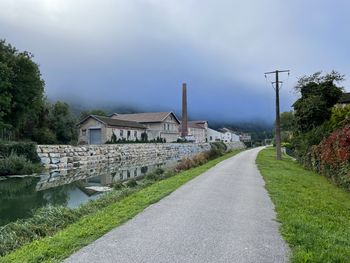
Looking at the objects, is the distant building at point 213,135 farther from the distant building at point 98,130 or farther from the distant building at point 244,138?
the distant building at point 98,130

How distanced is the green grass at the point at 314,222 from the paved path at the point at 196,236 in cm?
28

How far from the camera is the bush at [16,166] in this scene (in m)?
26.2

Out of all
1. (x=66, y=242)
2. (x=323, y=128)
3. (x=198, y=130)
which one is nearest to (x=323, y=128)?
(x=323, y=128)

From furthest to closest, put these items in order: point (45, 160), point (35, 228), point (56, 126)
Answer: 1. point (56, 126)
2. point (45, 160)
3. point (35, 228)

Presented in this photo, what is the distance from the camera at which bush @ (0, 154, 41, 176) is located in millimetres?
26219

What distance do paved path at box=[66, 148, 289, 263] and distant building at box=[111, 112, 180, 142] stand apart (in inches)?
2774

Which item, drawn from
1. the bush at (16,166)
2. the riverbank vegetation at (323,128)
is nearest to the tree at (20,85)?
the bush at (16,166)

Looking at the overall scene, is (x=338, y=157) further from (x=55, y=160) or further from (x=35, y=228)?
(x=55, y=160)

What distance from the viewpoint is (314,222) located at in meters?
8.35

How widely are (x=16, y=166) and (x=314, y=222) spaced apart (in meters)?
23.7

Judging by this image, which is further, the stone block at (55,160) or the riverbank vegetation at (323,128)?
the stone block at (55,160)

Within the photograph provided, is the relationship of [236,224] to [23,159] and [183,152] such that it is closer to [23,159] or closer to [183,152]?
[23,159]

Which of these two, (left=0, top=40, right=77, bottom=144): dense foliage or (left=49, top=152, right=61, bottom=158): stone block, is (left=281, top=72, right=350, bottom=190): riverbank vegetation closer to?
(left=49, top=152, right=61, bottom=158): stone block

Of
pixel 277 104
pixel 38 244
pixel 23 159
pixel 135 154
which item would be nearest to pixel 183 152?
→ pixel 135 154
